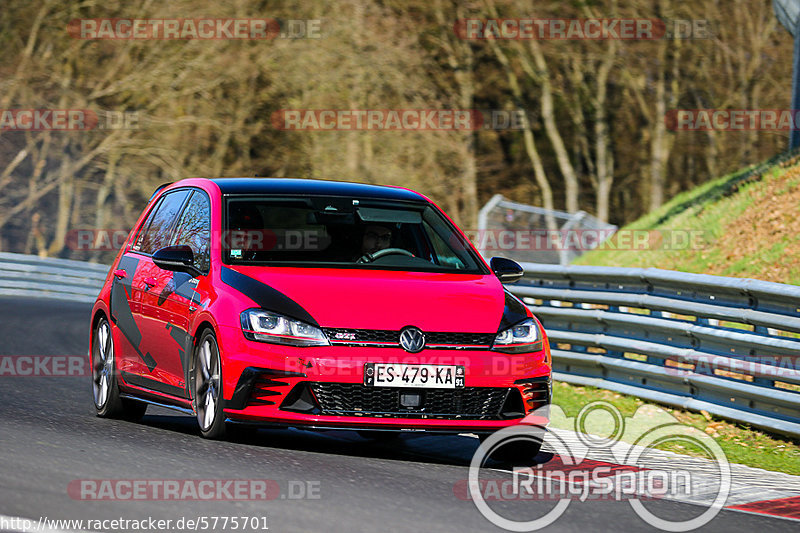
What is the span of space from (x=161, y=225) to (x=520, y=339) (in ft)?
9.87

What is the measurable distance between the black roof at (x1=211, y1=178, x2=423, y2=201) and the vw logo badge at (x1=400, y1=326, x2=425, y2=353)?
5.79ft

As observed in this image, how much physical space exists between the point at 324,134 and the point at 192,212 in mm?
25385

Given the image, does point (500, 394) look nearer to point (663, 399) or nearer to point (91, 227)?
point (663, 399)

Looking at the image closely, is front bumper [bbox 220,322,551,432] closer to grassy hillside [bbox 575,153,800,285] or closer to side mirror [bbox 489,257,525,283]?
side mirror [bbox 489,257,525,283]

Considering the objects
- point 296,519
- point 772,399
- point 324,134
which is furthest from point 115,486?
point 324,134

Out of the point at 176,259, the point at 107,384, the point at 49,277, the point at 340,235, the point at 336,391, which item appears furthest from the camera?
the point at 49,277

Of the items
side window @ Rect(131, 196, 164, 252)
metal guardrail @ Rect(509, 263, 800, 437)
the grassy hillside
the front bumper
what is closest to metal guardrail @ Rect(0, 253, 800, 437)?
metal guardrail @ Rect(509, 263, 800, 437)

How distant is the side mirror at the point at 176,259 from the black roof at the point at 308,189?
634mm

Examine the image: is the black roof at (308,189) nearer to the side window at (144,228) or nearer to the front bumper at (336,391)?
the side window at (144,228)

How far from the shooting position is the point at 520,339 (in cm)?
812

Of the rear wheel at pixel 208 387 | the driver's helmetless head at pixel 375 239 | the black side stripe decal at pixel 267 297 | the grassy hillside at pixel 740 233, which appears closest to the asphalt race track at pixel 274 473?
the rear wheel at pixel 208 387

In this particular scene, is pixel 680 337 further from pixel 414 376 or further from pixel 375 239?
pixel 414 376

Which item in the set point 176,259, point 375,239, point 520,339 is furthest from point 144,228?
point 520,339

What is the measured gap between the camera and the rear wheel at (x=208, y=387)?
7.91 metres
